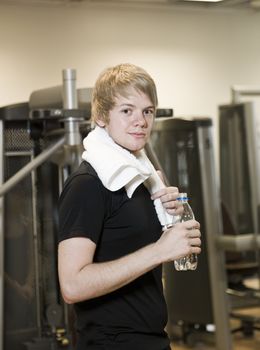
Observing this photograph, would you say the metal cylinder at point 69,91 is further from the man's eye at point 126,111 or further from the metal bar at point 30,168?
the man's eye at point 126,111

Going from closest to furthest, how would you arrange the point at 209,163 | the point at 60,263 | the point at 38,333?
→ the point at 60,263 → the point at 38,333 → the point at 209,163

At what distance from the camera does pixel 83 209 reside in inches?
57.2

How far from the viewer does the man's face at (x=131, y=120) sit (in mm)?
1535

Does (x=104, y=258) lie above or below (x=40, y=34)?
below

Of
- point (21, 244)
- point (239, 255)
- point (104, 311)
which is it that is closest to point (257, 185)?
point (239, 255)

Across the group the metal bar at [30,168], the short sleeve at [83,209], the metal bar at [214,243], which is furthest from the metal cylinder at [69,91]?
the short sleeve at [83,209]

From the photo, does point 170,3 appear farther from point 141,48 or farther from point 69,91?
point 69,91

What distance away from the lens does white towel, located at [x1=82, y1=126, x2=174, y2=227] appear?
1.49m

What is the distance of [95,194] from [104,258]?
5.8 inches

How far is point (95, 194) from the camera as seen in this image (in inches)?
58.0

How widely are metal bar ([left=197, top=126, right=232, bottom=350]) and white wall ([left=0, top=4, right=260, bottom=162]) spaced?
136 cm

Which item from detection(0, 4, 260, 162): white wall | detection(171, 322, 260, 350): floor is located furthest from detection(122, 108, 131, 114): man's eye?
detection(0, 4, 260, 162): white wall

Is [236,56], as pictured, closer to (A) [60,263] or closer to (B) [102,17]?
(B) [102,17]

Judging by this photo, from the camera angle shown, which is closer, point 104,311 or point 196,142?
point 104,311
